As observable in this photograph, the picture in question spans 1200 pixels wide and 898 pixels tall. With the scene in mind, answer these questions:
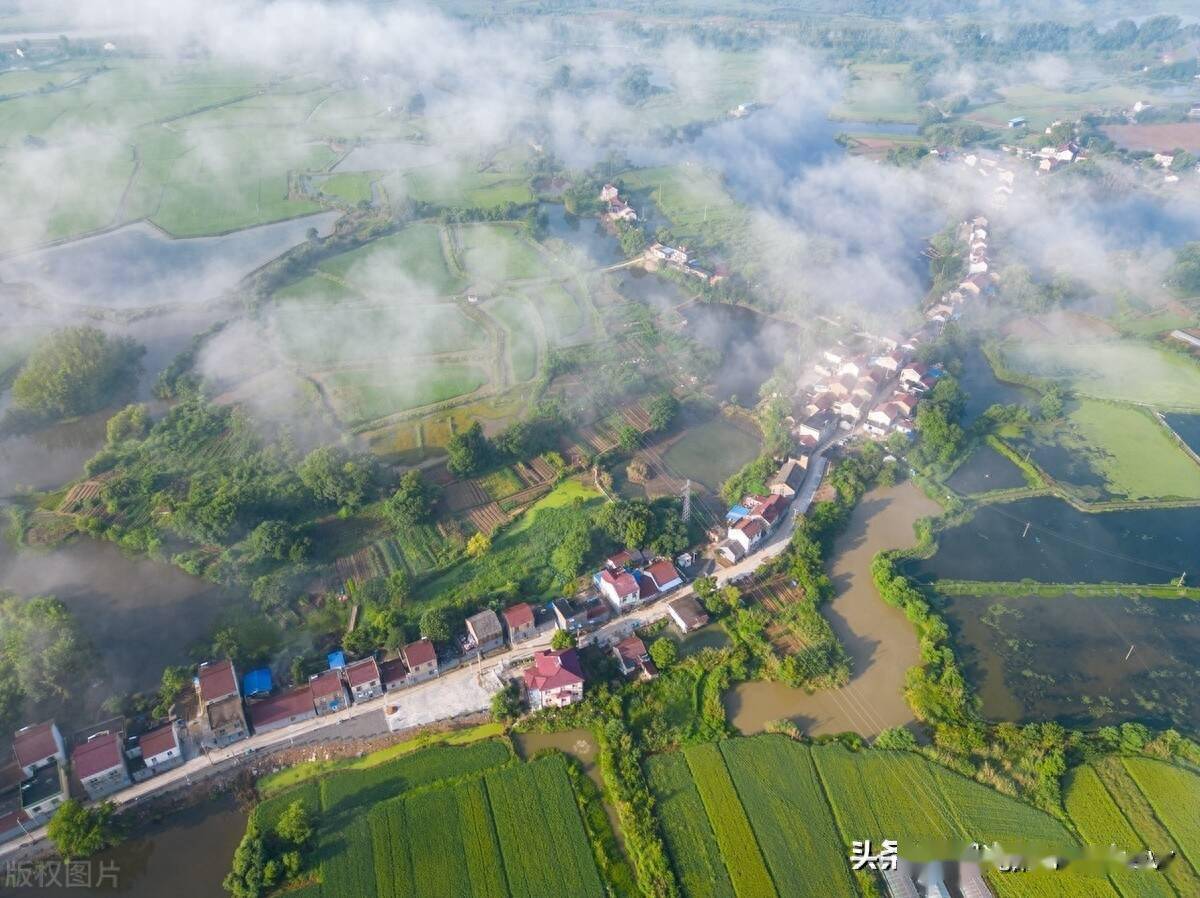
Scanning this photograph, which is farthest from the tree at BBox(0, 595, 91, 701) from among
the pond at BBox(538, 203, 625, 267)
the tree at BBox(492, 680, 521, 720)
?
the pond at BBox(538, 203, 625, 267)

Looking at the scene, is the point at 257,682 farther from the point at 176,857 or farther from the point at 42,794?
the point at 42,794

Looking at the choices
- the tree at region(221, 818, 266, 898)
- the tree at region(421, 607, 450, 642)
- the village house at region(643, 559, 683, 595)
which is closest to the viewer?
the tree at region(221, 818, 266, 898)

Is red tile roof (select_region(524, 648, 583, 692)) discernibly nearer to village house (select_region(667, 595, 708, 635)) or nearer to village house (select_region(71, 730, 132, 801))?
village house (select_region(667, 595, 708, 635))

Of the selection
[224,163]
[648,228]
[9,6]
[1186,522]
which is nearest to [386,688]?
[1186,522]

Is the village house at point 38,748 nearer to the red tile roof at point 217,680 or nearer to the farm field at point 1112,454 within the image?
the red tile roof at point 217,680

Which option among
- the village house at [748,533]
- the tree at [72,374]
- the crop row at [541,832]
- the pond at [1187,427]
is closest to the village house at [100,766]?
the crop row at [541,832]

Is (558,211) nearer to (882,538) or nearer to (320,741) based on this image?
(882,538)
